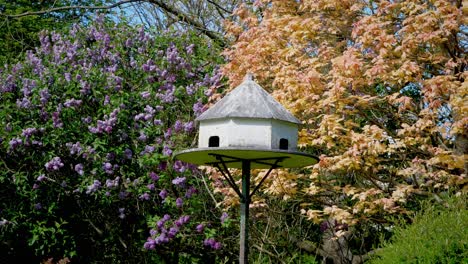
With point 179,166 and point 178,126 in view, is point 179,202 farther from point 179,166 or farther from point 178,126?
point 178,126

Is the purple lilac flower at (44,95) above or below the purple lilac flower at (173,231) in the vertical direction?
above

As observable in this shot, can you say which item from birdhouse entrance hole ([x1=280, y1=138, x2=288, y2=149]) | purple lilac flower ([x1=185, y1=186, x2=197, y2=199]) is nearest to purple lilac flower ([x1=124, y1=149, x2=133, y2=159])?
purple lilac flower ([x1=185, y1=186, x2=197, y2=199])

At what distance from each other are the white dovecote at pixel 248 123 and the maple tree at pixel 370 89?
4.98 feet

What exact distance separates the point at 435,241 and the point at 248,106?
180cm

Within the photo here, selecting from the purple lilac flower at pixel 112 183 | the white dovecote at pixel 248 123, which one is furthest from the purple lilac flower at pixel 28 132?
the white dovecote at pixel 248 123

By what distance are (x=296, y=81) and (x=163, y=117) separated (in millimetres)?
2526

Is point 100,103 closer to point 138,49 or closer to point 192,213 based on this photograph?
point 138,49

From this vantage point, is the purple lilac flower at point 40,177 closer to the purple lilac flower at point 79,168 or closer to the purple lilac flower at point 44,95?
the purple lilac flower at point 79,168

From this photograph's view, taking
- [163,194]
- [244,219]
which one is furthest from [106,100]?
[244,219]

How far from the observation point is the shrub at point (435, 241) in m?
4.96

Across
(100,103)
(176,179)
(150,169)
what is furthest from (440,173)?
(100,103)

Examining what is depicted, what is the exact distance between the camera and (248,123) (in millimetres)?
4523

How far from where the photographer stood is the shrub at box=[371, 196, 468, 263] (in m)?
4.96

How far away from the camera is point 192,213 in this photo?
8211mm
